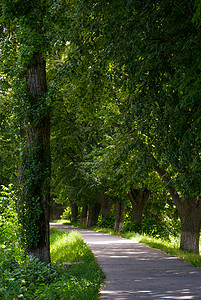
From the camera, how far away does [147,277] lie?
10008 mm

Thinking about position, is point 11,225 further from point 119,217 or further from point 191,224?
point 119,217

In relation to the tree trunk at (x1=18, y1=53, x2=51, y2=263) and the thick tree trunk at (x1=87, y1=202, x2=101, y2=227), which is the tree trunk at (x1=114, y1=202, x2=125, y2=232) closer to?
the thick tree trunk at (x1=87, y1=202, x2=101, y2=227)

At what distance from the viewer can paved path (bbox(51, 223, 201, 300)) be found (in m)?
7.97

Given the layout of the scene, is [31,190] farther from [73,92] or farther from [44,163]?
[73,92]

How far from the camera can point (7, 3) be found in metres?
8.84

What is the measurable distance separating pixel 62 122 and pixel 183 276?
52.7 ft

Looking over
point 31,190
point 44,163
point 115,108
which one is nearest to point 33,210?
point 31,190

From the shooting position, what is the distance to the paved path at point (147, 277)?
7.97 metres

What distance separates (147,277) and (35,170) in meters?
4.07

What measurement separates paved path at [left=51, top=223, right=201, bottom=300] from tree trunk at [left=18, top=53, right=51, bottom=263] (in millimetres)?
2078

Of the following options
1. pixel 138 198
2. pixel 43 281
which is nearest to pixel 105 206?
pixel 138 198

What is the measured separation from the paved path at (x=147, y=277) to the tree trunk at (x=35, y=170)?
2078 millimetres

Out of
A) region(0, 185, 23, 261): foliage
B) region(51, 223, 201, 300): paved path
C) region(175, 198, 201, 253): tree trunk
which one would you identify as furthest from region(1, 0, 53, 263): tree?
region(175, 198, 201, 253): tree trunk

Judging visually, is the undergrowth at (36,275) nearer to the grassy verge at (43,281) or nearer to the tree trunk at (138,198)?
the grassy verge at (43,281)
